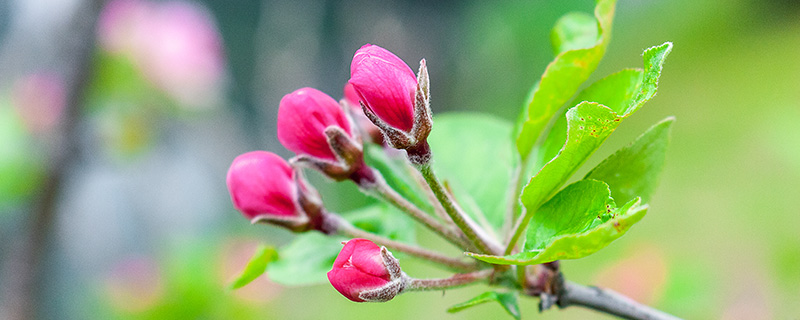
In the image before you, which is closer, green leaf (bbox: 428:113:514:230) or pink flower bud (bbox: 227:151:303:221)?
pink flower bud (bbox: 227:151:303:221)

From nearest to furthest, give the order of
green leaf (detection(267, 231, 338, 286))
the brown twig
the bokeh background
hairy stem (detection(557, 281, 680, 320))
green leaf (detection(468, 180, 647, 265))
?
1. green leaf (detection(468, 180, 647, 265))
2. hairy stem (detection(557, 281, 680, 320))
3. green leaf (detection(267, 231, 338, 286))
4. the brown twig
5. the bokeh background

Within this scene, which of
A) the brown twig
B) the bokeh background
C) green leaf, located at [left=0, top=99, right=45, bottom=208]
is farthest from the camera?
green leaf, located at [left=0, top=99, right=45, bottom=208]

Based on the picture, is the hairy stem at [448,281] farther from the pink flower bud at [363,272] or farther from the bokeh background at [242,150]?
the bokeh background at [242,150]

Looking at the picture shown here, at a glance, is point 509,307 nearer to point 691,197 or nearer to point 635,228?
point 635,228

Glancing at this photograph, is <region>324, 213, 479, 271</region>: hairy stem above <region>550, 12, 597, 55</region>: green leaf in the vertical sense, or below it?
below

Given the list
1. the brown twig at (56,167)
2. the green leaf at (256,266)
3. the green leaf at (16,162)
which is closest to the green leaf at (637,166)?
the green leaf at (256,266)

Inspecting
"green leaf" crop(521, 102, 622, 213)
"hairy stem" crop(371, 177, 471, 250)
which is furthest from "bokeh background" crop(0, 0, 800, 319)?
"green leaf" crop(521, 102, 622, 213)

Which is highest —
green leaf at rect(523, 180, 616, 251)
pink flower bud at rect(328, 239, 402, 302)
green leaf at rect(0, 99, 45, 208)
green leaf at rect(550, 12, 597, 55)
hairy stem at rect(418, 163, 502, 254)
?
green leaf at rect(550, 12, 597, 55)

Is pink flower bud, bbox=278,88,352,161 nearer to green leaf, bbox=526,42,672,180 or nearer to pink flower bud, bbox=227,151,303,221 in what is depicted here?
pink flower bud, bbox=227,151,303,221
